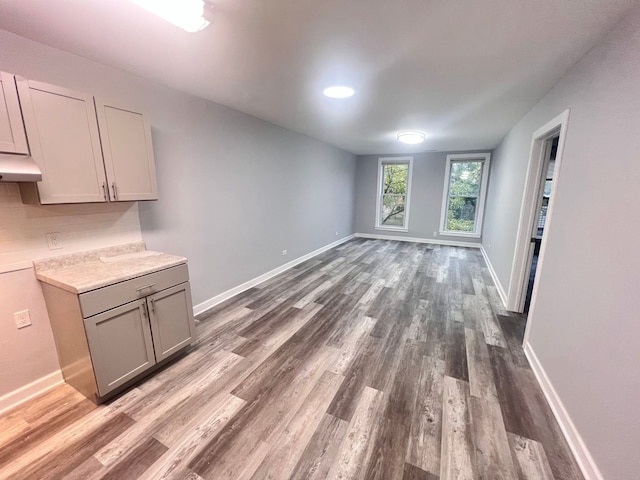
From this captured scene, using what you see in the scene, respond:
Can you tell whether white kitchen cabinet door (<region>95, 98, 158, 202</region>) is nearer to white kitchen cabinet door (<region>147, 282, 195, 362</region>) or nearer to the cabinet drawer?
the cabinet drawer

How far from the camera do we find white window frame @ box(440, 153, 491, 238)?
6.17 metres

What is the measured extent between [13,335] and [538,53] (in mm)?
4118

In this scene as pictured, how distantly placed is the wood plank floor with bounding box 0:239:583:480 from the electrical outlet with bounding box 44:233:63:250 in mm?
1093

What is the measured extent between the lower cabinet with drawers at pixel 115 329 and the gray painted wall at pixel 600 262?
9.23 ft

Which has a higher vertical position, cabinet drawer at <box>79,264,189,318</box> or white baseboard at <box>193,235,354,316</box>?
cabinet drawer at <box>79,264,189,318</box>

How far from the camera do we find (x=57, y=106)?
1.64 metres

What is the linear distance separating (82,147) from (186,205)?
41.1 inches

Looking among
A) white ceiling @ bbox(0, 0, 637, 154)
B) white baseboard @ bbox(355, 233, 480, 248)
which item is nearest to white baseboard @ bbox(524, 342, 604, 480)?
white ceiling @ bbox(0, 0, 637, 154)

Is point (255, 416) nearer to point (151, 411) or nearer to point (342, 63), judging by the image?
point (151, 411)

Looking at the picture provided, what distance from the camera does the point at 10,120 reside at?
4.82 ft

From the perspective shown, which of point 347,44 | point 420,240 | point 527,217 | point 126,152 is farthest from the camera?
point 420,240

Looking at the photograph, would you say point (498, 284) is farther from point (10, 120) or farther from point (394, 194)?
point (10, 120)

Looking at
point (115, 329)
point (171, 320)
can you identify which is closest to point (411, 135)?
Answer: point (171, 320)

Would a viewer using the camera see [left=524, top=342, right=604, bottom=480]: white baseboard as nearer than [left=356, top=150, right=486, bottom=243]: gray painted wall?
Yes
